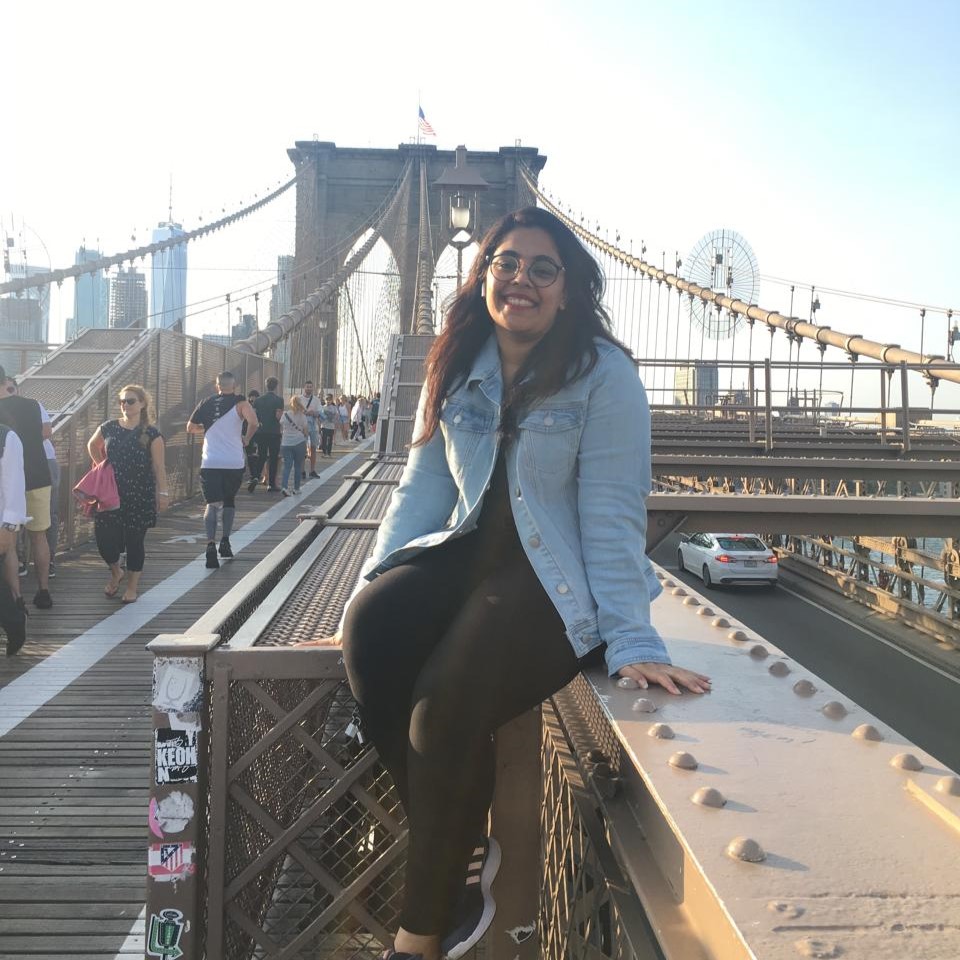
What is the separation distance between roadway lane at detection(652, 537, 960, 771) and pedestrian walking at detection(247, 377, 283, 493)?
6.13 meters

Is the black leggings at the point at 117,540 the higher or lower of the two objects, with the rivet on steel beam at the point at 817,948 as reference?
lower

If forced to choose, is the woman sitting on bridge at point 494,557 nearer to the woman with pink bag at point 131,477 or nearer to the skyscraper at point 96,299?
the woman with pink bag at point 131,477

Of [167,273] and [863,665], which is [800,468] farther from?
[167,273]

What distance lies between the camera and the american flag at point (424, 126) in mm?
39281

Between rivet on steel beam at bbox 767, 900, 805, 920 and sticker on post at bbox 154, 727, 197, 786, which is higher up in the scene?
rivet on steel beam at bbox 767, 900, 805, 920

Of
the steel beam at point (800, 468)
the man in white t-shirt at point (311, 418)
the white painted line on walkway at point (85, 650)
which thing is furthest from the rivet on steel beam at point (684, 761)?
the man in white t-shirt at point (311, 418)

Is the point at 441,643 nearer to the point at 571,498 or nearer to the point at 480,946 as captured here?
the point at 571,498

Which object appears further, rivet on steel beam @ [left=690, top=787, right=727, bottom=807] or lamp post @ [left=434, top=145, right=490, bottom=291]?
lamp post @ [left=434, top=145, right=490, bottom=291]

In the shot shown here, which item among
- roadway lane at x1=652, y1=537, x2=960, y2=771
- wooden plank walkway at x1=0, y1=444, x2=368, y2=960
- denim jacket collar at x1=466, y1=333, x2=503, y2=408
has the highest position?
denim jacket collar at x1=466, y1=333, x2=503, y2=408

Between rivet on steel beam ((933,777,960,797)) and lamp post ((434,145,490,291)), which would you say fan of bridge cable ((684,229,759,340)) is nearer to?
lamp post ((434,145,490,291))

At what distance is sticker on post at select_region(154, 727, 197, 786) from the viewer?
71.4 inches

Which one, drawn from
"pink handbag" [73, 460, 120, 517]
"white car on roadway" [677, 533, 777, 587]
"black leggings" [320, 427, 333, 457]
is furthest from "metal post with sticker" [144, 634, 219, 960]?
"white car on roadway" [677, 533, 777, 587]

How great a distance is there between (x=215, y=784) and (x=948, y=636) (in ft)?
59.6

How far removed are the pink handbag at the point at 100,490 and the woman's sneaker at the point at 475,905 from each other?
205 inches
